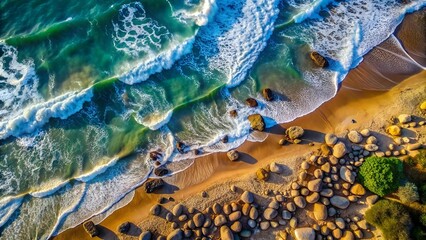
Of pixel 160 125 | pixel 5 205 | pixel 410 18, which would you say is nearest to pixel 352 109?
pixel 410 18

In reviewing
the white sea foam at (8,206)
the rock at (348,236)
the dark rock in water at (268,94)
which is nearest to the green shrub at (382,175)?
the rock at (348,236)

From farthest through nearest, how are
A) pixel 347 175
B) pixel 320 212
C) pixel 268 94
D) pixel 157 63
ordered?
pixel 157 63, pixel 268 94, pixel 347 175, pixel 320 212

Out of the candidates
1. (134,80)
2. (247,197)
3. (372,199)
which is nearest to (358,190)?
(372,199)

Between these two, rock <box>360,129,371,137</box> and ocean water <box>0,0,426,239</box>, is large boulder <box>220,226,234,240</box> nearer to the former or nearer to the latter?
ocean water <box>0,0,426,239</box>

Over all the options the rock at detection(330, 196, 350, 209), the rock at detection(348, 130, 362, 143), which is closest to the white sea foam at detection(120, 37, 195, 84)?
the rock at detection(348, 130, 362, 143)

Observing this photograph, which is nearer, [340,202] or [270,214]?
[270,214]

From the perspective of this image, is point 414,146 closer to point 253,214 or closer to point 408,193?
point 408,193

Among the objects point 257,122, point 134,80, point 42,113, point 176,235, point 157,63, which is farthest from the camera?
point 157,63
